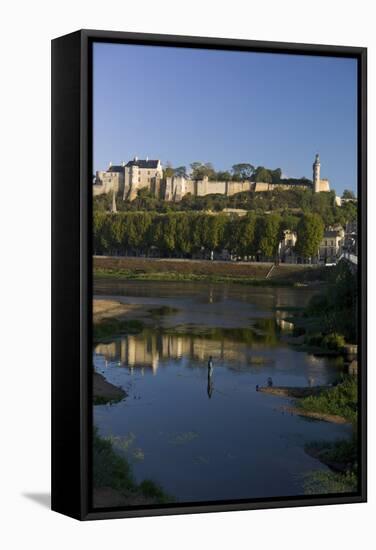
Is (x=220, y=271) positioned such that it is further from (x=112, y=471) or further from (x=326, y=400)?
(x=112, y=471)

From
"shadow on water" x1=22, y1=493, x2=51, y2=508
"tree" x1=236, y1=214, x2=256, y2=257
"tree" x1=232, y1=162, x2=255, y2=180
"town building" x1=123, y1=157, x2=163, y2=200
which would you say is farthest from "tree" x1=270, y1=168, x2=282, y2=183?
"shadow on water" x1=22, y1=493, x2=51, y2=508

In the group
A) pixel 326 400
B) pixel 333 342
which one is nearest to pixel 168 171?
pixel 333 342

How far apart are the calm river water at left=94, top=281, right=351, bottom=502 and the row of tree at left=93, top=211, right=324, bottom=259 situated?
→ 29cm

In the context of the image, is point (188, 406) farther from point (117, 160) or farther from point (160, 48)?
point (160, 48)

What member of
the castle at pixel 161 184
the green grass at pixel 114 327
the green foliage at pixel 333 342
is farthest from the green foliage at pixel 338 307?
the green grass at pixel 114 327

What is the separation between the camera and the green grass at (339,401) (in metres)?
11.8

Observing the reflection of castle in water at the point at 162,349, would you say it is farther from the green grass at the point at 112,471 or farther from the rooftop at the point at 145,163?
the rooftop at the point at 145,163

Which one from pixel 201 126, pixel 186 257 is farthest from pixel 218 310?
pixel 201 126

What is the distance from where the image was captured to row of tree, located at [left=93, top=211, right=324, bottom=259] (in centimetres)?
1166

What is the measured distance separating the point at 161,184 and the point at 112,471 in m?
2.24

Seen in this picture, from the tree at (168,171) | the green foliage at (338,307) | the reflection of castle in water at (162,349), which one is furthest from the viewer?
the green foliage at (338,307)

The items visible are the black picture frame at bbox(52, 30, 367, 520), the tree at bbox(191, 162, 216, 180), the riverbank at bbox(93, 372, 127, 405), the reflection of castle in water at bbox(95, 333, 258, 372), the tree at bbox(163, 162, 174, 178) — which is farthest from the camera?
the tree at bbox(191, 162, 216, 180)

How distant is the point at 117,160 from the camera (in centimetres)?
1127

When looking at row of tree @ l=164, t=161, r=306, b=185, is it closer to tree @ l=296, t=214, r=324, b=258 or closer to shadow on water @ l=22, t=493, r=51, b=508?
tree @ l=296, t=214, r=324, b=258
